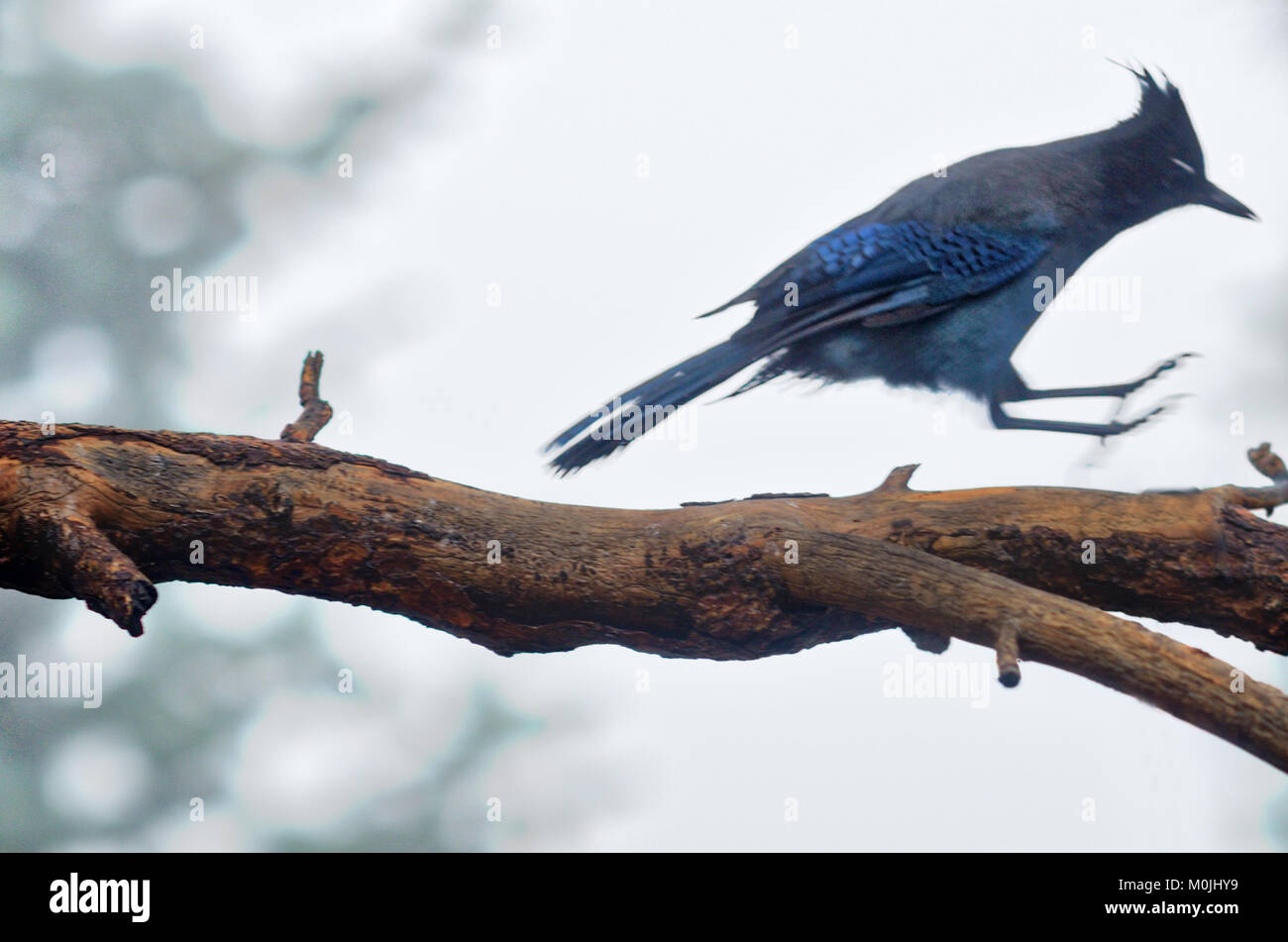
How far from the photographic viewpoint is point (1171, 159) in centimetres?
287

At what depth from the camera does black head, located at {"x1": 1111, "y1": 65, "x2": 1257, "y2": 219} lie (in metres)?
2.86

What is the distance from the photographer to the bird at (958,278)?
2.56 meters

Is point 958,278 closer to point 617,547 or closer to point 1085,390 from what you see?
point 1085,390

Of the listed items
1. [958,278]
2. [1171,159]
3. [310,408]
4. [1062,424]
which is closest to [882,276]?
[958,278]

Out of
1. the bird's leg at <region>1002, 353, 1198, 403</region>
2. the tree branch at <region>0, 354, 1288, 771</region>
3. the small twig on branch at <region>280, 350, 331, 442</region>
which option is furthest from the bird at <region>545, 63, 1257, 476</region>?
the small twig on branch at <region>280, 350, 331, 442</region>

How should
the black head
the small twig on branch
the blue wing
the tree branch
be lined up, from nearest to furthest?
1. the tree branch
2. the small twig on branch
3. the blue wing
4. the black head

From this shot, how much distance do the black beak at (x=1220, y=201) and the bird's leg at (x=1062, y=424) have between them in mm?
645

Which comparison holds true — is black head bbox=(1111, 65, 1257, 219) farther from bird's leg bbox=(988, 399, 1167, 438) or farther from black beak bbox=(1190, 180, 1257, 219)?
bird's leg bbox=(988, 399, 1167, 438)

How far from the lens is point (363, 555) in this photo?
1966 mm

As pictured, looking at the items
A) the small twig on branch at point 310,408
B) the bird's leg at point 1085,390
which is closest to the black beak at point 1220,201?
the bird's leg at point 1085,390

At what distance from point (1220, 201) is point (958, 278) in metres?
0.82

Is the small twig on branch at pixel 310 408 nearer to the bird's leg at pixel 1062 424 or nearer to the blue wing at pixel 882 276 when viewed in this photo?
the blue wing at pixel 882 276
